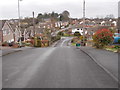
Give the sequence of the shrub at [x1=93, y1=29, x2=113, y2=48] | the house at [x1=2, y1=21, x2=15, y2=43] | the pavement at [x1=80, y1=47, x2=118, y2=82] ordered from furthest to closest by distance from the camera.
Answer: the house at [x1=2, y1=21, x2=15, y2=43]
the shrub at [x1=93, y1=29, x2=113, y2=48]
the pavement at [x1=80, y1=47, x2=118, y2=82]

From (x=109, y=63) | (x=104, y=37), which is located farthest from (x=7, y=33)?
(x=109, y=63)

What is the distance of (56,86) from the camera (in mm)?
6238

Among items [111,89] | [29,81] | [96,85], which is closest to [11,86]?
[29,81]

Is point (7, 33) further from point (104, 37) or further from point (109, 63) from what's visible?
point (109, 63)

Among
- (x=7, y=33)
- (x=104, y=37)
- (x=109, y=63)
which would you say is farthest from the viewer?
(x=7, y=33)

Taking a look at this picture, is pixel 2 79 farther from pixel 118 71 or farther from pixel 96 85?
pixel 118 71

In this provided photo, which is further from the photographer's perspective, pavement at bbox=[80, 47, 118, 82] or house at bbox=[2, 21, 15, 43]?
house at bbox=[2, 21, 15, 43]

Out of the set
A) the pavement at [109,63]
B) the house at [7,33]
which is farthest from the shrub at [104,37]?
the house at [7,33]

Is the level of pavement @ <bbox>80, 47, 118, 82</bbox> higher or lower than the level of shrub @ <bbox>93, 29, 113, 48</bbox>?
lower

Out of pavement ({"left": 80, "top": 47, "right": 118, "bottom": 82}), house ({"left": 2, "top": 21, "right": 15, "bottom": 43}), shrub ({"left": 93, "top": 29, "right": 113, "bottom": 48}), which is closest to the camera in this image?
pavement ({"left": 80, "top": 47, "right": 118, "bottom": 82})

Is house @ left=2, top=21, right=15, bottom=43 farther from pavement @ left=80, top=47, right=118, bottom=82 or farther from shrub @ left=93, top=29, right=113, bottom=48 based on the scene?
pavement @ left=80, top=47, right=118, bottom=82

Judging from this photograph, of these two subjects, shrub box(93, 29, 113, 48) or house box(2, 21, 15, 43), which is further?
house box(2, 21, 15, 43)

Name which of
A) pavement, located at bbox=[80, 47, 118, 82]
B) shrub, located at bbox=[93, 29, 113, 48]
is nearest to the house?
shrub, located at bbox=[93, 29, 113, 48]

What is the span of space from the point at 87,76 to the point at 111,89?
183 cm
